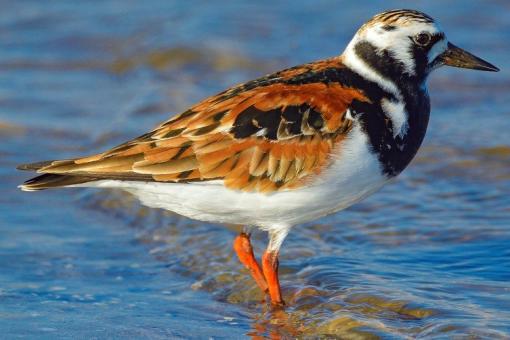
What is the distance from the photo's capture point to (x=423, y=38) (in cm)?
584

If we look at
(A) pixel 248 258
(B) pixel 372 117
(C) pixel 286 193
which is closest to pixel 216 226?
(A) pixel 248 258

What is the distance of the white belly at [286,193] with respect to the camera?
17.9ft

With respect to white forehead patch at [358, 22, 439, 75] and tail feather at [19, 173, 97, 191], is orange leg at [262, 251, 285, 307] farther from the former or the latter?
white forehead patch at [358, 22, 439, 75]

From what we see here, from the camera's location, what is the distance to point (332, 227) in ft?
23.3

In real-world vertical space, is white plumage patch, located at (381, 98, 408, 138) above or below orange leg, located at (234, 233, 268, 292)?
above

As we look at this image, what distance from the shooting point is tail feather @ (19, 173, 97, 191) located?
5492 mm

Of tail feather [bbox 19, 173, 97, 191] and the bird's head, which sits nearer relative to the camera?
tail feather [bbox 19, 173, 97, 191]

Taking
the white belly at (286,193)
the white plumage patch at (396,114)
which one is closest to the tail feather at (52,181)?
the white belly at (286,193)

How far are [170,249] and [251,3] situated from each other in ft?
17.7

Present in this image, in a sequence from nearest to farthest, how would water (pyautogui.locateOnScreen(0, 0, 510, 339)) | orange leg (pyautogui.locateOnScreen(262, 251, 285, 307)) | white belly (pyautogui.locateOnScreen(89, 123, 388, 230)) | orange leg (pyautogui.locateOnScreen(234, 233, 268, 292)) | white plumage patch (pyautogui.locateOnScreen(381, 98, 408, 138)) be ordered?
white belly (pyautogui.locateOnScreen(89, 123, 388, 230)) → white plumage patch (pyautogui.locateOnScreen(381, 98, 408, 138)) → water (pyautogui.locateOnScreen(0, 0, 510, 339)) → orange leg (pyautogui.locateOnScreen(262, 251, 285, 307)) → orange leg (pyautogui.locateOnScreen(234, 233, 268, 292))

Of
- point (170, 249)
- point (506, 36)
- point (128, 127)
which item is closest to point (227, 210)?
point (170, 249)

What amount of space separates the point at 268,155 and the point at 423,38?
110cm

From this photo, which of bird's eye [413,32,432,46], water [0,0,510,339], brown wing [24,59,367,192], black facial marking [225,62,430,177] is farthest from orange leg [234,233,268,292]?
bird's eye [413,32,432,46]

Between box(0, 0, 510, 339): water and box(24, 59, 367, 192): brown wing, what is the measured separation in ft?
2.69
